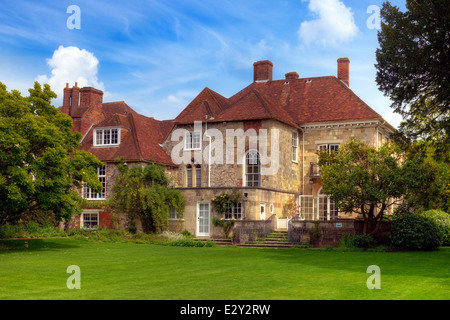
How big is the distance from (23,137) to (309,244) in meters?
15.1

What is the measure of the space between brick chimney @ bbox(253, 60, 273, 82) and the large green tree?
17891 millimetres

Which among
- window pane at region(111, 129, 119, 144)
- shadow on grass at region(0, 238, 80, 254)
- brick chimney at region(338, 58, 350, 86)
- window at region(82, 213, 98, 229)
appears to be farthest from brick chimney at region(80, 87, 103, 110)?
brick chimney at region(338, 58, 350, 86)

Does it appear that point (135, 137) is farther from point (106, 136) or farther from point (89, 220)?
point (89, 220)

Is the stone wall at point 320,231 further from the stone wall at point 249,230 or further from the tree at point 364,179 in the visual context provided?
the stone wall at point 249,230

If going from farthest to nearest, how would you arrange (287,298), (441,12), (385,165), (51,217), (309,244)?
(51,217), (309,244), (385,165), (441,12), (287,298)

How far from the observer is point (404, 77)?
978 inches

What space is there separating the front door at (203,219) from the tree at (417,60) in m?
13.1

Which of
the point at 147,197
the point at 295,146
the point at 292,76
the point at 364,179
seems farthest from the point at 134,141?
the point at 364,179

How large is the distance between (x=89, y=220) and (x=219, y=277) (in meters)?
25.0

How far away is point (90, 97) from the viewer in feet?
142

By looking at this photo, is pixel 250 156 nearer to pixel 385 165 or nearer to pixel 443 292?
pixel 385 165

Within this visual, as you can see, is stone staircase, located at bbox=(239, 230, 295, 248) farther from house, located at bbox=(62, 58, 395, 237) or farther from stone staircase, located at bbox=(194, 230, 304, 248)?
house, located at bbox=(62, 58, 395, 237)

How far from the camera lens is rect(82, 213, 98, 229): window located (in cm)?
3747
